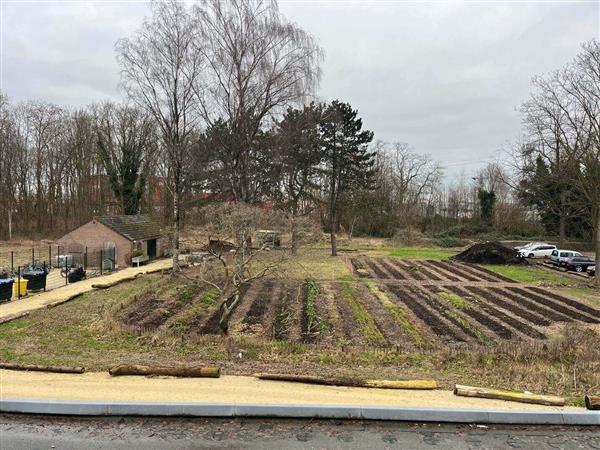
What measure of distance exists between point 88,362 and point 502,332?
1253cm

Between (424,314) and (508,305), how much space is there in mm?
4841

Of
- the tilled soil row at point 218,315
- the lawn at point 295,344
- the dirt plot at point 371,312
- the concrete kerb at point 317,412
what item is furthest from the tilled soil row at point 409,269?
the concrete kerb at point 317,412

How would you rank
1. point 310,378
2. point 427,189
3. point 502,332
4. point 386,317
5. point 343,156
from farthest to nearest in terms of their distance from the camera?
1. point 427,189
2. point 343,156
3. point 386,317
4. point 502,332
5. point 310,378

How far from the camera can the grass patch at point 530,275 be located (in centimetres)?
2695

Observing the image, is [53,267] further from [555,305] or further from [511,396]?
[511,396]

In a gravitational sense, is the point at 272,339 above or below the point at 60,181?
below

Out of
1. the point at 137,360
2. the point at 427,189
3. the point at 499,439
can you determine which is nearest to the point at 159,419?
the point at 137,360

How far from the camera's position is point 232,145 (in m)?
24.9

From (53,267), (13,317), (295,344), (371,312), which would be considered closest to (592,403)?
(295,344)

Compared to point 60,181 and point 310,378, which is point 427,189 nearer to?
point 60,181

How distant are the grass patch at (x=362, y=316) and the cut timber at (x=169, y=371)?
6069 millimetres

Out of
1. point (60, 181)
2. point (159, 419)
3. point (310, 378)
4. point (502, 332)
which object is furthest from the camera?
point (60, 181)

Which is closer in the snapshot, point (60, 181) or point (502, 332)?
point (502, 332)

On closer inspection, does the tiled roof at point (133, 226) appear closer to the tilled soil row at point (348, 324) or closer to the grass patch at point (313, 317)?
the grass patch at point (313, 317)
